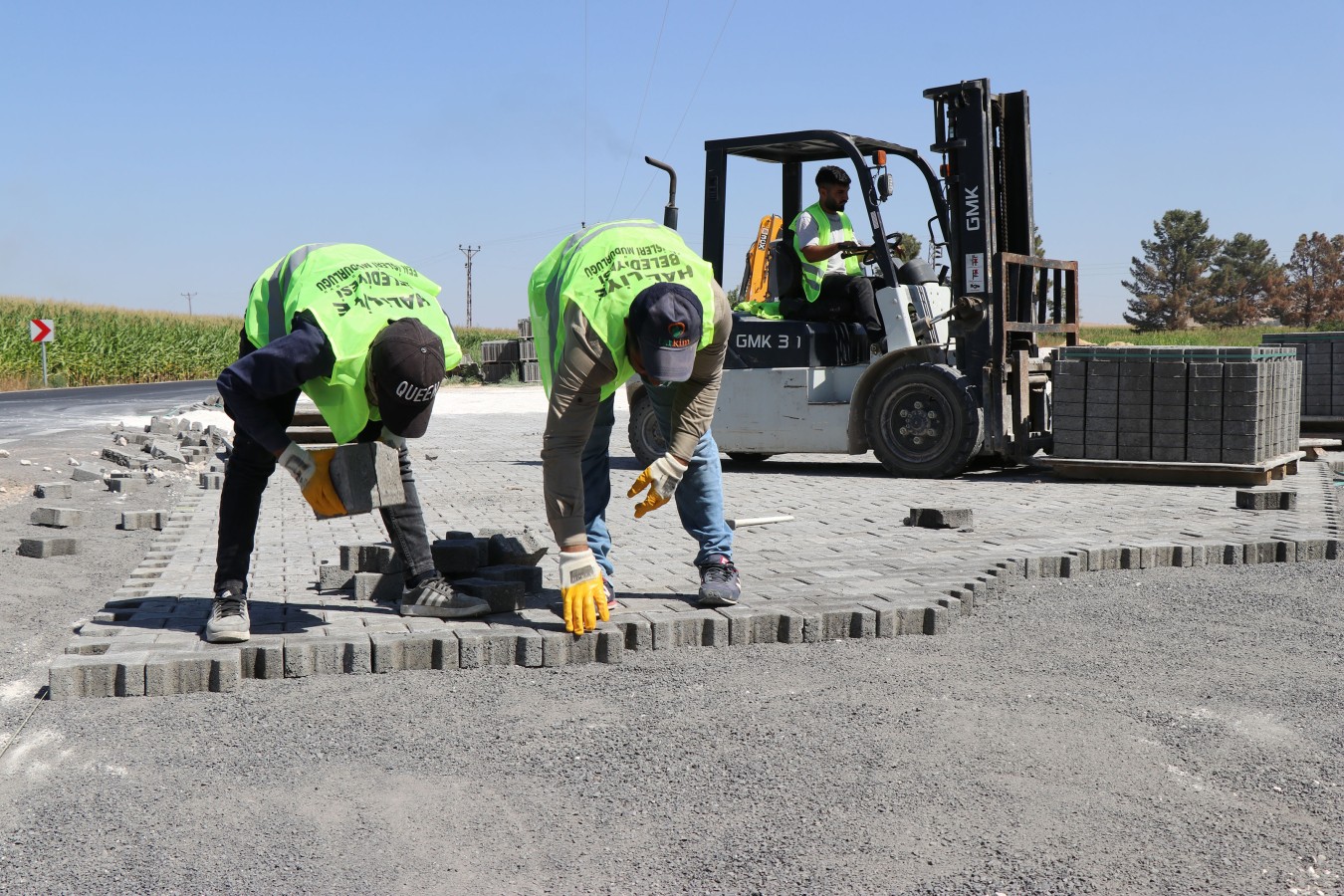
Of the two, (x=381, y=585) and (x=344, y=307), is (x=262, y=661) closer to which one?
(x=381, y=585)

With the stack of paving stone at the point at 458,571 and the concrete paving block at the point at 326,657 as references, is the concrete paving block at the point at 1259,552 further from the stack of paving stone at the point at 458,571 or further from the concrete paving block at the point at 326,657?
the concrete paving block at the point at 326,657

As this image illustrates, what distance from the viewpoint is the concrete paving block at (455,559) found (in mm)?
5336

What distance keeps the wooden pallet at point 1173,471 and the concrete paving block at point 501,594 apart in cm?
631

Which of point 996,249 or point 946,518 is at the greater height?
point 996,249

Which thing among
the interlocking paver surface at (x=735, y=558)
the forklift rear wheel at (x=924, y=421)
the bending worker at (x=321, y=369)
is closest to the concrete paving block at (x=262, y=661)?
the interlocking paver surface at (x=735, y=558)

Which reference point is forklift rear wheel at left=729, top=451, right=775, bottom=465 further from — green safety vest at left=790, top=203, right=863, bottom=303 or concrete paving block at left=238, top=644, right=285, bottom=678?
concrete paving block at left=238, top=644, right=285, bottom=678

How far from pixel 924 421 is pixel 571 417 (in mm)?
6497

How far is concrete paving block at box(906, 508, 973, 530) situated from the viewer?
746 centimetres

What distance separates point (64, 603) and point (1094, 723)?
14.7 ft

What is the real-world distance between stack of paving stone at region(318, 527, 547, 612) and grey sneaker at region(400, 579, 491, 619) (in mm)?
83

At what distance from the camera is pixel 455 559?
537 cm

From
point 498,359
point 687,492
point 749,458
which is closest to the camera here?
point 687,492

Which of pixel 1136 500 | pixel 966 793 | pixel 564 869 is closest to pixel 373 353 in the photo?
pixel 564 869

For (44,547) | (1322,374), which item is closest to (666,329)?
(44,547)
